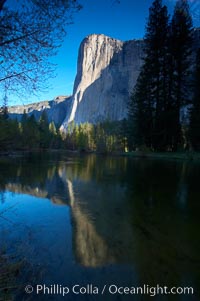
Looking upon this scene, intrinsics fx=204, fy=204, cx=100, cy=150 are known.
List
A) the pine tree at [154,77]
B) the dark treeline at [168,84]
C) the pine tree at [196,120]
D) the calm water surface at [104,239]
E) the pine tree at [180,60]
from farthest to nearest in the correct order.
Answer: the pine tree at [154,77], the pine tree at [180,60], the dark treeline at [168,84], the pine tree at [196,120], the calm water surface at [104,239]

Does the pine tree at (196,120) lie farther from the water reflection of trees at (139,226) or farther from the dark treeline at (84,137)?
the dark treeline at (84,137)

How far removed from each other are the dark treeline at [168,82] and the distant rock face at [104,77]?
9366 cm

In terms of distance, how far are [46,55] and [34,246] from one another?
353 centimetres

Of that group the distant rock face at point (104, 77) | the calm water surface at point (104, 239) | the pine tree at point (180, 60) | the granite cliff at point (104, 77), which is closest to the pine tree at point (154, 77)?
the pine tree at point (180, 60)

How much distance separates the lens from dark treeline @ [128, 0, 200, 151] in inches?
854

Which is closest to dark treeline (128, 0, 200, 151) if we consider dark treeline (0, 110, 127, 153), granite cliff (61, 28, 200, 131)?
dark treeline (0, 110, 127, 153)

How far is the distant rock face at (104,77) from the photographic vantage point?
124m

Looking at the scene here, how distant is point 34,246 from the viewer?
12.6 ft

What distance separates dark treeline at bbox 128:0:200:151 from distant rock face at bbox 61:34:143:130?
9366 cm

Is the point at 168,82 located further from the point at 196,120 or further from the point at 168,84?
the point at 196,120

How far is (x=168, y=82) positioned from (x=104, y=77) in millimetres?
114679

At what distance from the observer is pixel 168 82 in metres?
22.8

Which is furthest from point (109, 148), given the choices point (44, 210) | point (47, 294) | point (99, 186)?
point (47, 294)

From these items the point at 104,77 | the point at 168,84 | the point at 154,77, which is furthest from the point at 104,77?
the point at 168,84
